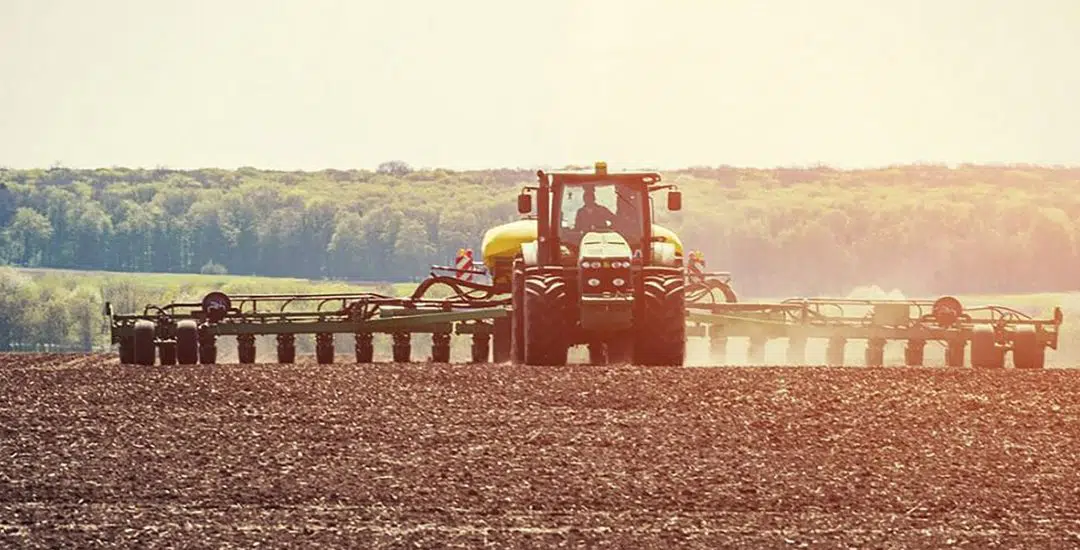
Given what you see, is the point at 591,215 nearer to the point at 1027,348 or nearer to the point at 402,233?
the point at 1027,348

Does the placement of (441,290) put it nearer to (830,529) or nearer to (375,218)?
(375,218)

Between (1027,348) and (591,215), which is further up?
(591,215)

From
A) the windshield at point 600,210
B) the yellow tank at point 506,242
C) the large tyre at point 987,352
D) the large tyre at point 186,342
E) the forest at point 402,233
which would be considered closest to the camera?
the windshield at point 600,210

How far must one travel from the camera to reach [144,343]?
1128 inches

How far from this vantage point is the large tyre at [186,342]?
93.4 ft

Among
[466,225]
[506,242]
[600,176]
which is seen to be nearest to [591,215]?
[600,176]

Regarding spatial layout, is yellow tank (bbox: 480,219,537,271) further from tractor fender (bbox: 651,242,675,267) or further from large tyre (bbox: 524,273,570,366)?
large tyre (bbox: 524,273,570,366)

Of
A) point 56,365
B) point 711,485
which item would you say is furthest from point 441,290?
point 711,485

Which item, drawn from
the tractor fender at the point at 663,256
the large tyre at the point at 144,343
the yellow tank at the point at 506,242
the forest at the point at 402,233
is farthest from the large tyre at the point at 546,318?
the forest at the point at 402,233

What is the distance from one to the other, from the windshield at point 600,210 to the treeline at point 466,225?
47304 mm

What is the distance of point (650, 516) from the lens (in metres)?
14.4

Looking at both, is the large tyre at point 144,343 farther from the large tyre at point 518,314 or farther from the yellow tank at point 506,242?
the yellow tank at point 506,242

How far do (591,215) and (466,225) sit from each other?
6362cm

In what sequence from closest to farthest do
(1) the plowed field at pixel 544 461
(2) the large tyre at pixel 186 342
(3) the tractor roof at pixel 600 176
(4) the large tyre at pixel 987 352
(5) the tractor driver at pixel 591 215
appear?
1. (1) the plowed field at pixel 544 461
2. (3) the tractor roof at pixel 600 176
3. (5) the tractor driver at pixel 591 215
4. (2) the large tyre at pixel 186 342
5. (4) the large tyre at pixel 987 352
